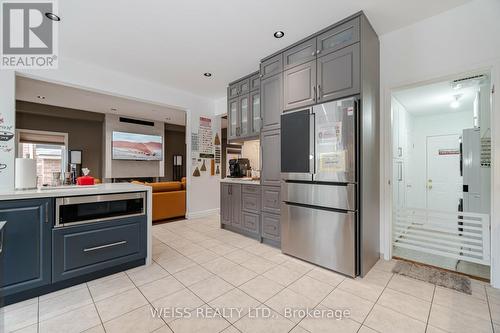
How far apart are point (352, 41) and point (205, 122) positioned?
357cm

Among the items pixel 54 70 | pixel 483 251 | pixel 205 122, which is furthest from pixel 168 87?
pixel 483 251

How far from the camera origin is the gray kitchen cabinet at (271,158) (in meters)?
3.03

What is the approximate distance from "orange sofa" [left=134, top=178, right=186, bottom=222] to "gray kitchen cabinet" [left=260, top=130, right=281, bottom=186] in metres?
2.35

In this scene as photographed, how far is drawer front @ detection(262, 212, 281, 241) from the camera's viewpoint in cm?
305

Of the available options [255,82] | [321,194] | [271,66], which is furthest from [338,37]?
[321,194]

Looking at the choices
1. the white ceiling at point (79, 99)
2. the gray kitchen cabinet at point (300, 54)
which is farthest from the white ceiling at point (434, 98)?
the white ceiling at point (79, 99)

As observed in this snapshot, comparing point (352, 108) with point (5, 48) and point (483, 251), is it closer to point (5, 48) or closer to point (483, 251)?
point (483, 251)

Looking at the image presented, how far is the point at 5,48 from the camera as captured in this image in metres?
2.65

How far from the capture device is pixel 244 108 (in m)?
3.84

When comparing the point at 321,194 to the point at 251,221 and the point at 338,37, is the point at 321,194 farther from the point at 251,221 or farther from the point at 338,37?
the point at 338,37

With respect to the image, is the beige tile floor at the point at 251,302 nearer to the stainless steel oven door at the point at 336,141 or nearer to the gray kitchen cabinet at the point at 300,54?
the stainless steel oven door at the point at 336,141

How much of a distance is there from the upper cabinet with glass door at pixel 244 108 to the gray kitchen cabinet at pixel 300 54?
2.52 ft

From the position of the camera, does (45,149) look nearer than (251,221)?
No

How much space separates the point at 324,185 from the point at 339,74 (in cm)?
126
